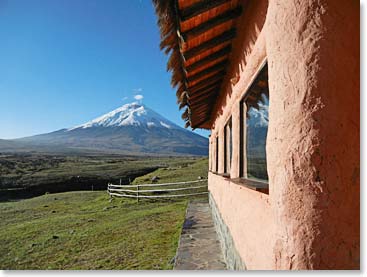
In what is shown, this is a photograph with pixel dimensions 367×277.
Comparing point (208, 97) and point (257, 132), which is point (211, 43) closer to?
point (257, 132)

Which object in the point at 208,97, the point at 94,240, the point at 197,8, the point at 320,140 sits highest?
the point at 197,8

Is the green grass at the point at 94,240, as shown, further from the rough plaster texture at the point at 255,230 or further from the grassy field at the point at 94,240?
the rough plaster texture at the point at 255,230

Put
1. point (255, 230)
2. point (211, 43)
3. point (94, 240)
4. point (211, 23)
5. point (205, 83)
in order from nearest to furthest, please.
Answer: point (255, 230)
point (211, 23)
point (211, 43)
point (205, 83)
point (94, 240)

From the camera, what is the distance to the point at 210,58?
3.75m

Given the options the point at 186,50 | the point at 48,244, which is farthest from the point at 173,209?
the point at 186,50

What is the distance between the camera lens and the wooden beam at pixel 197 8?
2258 millimetres

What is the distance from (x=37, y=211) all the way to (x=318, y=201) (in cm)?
1451

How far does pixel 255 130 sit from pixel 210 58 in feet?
3.67

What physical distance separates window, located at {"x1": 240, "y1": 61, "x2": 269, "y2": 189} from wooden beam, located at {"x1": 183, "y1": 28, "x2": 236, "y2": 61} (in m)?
0.59

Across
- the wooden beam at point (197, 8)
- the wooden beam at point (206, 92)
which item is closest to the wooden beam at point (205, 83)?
the wooden beam at point (206, 92)

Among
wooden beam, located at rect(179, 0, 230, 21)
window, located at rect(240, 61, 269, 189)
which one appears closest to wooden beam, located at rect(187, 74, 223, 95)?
window, located at rect(240, 61, 269, 189)

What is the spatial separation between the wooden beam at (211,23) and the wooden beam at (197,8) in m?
0.22

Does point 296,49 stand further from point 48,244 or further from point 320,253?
point 48,244

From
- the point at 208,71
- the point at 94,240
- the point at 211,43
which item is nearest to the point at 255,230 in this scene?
the point at 211,43
